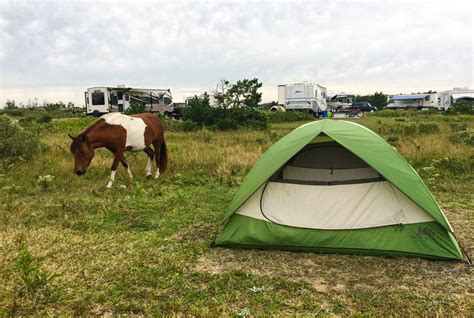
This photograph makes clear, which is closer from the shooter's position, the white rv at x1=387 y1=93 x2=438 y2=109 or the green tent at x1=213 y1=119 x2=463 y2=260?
the green tent at x1=213 y1=119 x2=463 y2=260

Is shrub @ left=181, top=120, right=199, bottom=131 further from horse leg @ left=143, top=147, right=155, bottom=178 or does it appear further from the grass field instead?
the grass field

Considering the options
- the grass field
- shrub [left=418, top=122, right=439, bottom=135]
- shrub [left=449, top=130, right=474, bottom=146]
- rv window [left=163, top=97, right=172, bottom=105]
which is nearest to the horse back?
the grass field

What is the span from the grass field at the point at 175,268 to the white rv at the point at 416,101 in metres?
42.4

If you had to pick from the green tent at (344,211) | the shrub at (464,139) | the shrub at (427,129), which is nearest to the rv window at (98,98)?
the shrub at (427,129)

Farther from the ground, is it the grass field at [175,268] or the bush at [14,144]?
the bush at [14,144]

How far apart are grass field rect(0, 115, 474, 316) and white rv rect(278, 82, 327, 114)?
25054mm

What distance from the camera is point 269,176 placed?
14.6 feet

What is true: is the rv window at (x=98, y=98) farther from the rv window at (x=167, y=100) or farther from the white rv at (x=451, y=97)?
the white rv at (x=451, y=97)

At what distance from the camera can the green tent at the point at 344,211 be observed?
4141 millimetres

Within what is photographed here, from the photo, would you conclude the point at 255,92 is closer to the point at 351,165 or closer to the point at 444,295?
the point at 351,165

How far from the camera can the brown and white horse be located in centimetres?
713

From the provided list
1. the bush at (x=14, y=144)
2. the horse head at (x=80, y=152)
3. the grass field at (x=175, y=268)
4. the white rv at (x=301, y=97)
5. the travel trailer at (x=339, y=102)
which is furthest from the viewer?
the travel trailer at (x=339, y=102)

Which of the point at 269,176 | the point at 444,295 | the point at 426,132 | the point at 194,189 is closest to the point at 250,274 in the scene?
the point at 269,176

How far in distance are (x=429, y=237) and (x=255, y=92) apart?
15814mm
